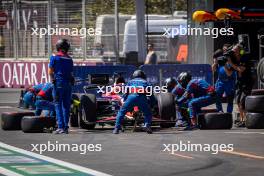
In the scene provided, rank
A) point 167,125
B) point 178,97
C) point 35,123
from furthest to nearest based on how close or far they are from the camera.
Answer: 1. point 178,97
2. point 167,125
3. point 35,123

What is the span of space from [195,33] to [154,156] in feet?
51.2

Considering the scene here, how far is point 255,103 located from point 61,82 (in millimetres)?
3974

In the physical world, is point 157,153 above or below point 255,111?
below

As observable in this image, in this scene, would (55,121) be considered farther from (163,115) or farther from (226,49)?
(226,49)

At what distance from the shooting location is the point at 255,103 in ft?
66.8

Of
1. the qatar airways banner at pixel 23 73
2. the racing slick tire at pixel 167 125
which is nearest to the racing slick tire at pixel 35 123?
the racing slick tire at pixel 167 125

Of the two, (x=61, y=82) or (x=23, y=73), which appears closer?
(x=61, y=82)

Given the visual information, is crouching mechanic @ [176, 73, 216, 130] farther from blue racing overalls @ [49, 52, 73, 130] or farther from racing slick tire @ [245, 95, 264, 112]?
blue racing overalls @ [49, 52, 73, 130]

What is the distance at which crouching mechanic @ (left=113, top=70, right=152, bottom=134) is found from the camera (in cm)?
1909

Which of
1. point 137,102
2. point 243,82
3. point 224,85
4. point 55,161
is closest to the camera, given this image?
point 55,161

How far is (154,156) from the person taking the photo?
608 inches

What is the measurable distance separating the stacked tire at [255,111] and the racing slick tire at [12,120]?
14.5 feet

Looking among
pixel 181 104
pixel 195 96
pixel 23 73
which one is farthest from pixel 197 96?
pixel 23 73

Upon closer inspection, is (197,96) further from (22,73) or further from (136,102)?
(22,73)
